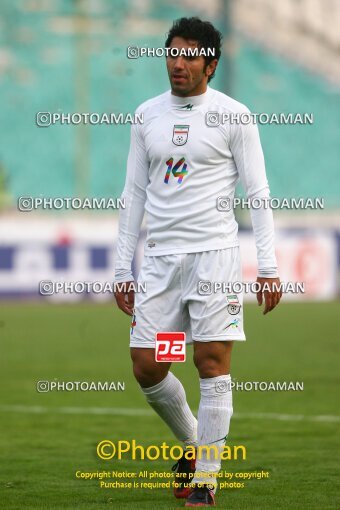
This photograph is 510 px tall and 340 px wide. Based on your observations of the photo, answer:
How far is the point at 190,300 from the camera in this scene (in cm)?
570

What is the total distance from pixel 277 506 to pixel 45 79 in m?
24.3

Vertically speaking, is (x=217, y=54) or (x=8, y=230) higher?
(x=8, y=230)

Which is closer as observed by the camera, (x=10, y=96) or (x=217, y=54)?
(x=217, y=54)

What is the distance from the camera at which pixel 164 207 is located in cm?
574

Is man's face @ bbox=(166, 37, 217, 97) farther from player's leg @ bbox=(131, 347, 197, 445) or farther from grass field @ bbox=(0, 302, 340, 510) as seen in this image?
grass field @ bbox=(0, 302, 340, 510)

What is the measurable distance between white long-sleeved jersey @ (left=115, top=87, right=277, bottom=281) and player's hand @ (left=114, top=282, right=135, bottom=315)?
0.98 feet

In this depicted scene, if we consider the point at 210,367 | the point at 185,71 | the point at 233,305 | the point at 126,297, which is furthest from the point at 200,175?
the point at 210,367

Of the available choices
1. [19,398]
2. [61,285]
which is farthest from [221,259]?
[19,398]

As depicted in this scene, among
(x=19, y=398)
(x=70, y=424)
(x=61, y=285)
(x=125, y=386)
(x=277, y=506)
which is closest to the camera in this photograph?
(x=277, y=506)

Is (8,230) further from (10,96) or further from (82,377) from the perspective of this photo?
(82,377)

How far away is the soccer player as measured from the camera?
222 inches

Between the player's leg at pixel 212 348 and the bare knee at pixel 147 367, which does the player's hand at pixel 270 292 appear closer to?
the player's leg at pixel 212 348

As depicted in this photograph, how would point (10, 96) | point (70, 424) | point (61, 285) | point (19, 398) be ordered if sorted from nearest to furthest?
point (61, 285) < point (70, 424) < point (19, 398) < point (10, 96)

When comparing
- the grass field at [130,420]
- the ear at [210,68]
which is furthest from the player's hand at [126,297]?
the ear at [210,68]
